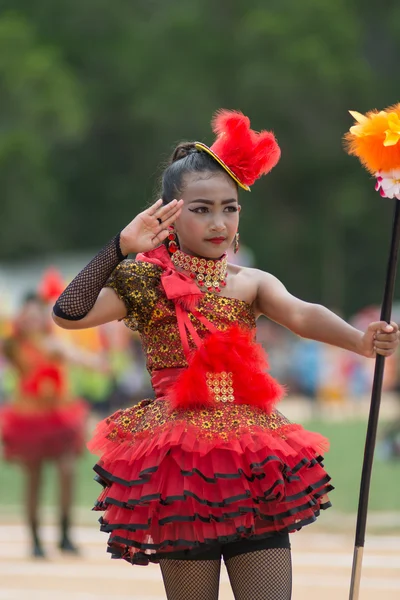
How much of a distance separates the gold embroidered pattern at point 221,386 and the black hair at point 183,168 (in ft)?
2.11

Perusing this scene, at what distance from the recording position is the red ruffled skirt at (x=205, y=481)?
4.25m

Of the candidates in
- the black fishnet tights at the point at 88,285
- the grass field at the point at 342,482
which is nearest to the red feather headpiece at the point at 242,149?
the black fishnet tights at the point at 88,285

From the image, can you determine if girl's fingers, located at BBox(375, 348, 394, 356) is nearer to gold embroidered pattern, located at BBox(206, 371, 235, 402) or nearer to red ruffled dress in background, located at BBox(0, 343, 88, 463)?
gold embroidered pattern, located at BBox(206, 371, 235, 402)

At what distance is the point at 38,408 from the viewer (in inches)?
399

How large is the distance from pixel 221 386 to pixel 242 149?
2.80ft

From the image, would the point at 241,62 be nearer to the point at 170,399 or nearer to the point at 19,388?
the point at 19,388

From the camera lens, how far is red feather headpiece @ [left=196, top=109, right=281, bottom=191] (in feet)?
15.3

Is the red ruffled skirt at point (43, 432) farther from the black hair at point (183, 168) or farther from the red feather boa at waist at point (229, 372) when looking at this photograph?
the red feather boa at waist at point (229, 372)

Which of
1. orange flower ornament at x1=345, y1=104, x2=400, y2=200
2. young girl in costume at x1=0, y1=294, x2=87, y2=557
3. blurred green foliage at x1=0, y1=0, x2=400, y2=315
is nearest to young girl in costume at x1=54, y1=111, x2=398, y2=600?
orange flower ornament at x1=345, y1=104, x2=400, y2=200

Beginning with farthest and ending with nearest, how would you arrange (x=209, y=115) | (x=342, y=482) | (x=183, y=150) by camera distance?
(x=209, y=115)
(x=342, y=482)
(x=183, y=150)

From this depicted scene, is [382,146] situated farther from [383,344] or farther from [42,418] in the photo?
[42,418]

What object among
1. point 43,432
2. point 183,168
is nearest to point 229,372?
point 183,168

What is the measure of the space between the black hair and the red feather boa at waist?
54 centimetres

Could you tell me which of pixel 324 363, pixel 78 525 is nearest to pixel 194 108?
pixel 324 363
